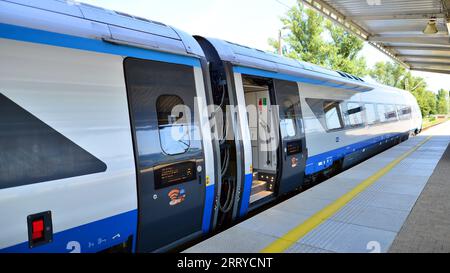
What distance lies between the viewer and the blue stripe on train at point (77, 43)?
2.53 m

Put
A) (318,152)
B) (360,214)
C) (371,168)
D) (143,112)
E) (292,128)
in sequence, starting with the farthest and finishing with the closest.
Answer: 1. (371,168)
2. (318,152)
3. (292,128)
4. (360,214)
5. (143,112)

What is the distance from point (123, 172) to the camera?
3.14 m

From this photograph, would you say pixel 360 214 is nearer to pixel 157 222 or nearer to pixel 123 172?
pixel 157 222

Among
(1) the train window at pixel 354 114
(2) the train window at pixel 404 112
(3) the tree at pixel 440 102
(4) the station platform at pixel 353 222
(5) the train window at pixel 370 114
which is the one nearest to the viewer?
(4) the station platform at pixel 353 222

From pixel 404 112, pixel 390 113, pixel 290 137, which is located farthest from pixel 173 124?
pixel 404 112

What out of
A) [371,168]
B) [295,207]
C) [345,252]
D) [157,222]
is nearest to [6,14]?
[157,222]

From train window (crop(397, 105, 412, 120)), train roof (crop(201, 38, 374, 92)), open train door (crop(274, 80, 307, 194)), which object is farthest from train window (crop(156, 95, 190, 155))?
train window (crop(397, 105, 412, 120))

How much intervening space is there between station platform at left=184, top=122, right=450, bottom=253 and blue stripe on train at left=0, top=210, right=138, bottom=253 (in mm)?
687

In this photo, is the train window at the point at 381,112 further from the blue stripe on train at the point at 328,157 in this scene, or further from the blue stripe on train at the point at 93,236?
the blue stripe on train at the point at 93,236

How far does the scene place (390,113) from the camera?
1430cm

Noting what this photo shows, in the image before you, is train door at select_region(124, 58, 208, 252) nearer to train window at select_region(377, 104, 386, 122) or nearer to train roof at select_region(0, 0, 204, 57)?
train roof at select_region(0, 0, 204, 57)

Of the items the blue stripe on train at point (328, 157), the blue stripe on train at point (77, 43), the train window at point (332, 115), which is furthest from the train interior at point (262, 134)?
the train window at point (332, 115)

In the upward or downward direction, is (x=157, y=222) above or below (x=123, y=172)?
below

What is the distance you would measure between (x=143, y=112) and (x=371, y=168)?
6804mm
